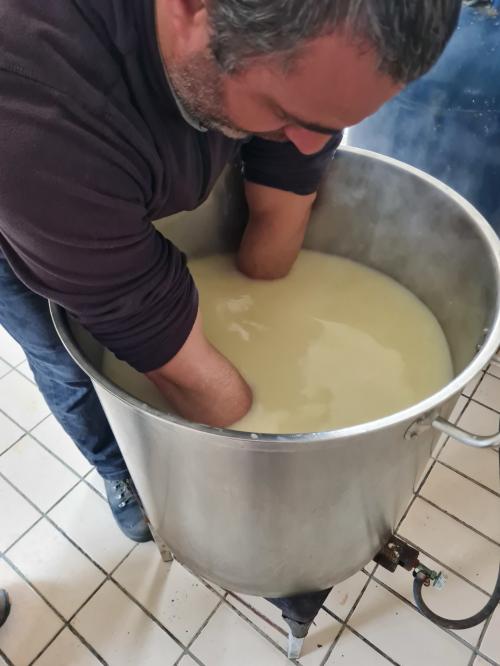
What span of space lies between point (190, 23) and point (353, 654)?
940 mm

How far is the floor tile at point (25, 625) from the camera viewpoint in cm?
96

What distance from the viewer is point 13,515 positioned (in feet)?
3.69

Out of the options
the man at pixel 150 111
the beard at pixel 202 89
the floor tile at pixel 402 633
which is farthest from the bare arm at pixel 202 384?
the floor tile at pixel 402 633

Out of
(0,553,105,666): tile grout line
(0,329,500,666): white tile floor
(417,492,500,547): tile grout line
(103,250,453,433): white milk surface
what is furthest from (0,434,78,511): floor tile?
(417,492,500,547): tile grout line

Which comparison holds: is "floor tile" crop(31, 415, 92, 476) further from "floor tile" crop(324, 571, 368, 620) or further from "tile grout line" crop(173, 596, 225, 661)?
"floor tile" crop(324, 571, 368, 620)

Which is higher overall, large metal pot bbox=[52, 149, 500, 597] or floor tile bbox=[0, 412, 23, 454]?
large metal pot bbox=[52, 149, 500, 597]

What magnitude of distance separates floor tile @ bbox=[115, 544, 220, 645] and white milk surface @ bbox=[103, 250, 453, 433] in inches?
17.3

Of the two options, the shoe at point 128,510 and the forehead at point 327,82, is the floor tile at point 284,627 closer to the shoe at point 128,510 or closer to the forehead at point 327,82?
the shoe at point 128,510

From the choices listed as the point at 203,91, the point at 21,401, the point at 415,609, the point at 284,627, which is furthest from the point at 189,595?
the point at 203,91

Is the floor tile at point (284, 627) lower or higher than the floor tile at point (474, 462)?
lower

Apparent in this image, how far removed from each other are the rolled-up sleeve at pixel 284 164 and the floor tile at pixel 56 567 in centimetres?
76

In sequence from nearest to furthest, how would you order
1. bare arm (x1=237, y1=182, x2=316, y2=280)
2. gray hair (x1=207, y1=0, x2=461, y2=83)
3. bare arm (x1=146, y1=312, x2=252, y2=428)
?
gray hair (x1=207, y1=0, x2=461, y2=83), bare arm (x1=146, y1=312, x2=252, y2=428), bare arm (x1=237, y1=182, x2=316, y2=280)

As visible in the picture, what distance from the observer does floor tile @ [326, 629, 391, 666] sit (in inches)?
36.3

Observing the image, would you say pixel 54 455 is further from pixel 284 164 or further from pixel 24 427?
pixel 284 164
